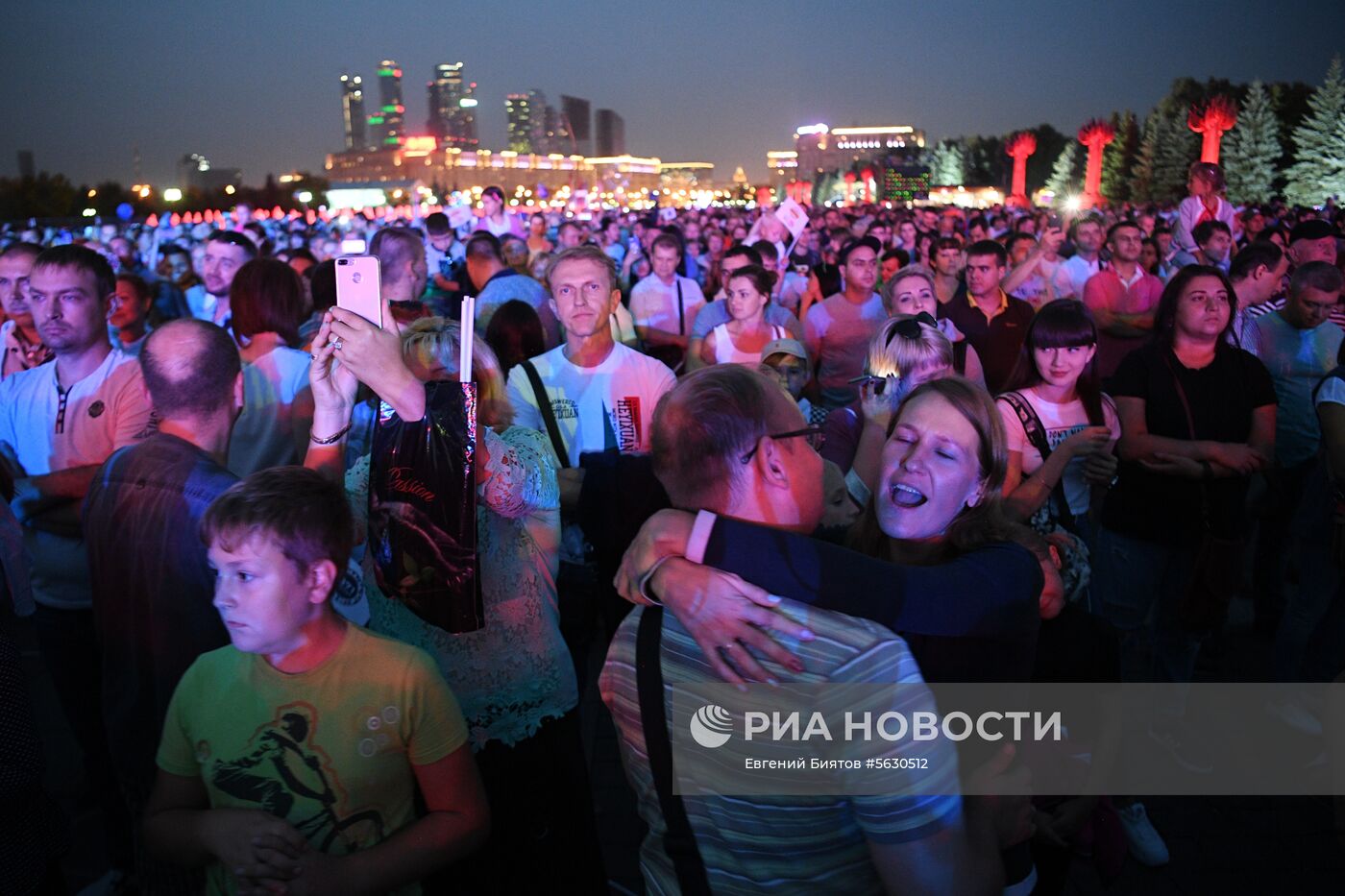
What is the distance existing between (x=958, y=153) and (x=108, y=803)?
120 meters

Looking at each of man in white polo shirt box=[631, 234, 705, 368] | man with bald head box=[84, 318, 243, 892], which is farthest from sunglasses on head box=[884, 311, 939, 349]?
man in white polo shirt box=[631, 234, 705, 368]

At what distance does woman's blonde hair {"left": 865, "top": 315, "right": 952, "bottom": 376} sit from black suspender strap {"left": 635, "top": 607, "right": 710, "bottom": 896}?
2.20 meters

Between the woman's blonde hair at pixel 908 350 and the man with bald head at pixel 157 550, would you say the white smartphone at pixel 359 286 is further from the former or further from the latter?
the woman's blonde hair at pixel 908 350

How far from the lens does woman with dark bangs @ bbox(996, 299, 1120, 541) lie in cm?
341

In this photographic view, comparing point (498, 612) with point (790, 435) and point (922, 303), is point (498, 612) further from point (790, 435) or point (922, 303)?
point (922, 303)

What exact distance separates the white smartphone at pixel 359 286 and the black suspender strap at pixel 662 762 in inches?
40.9

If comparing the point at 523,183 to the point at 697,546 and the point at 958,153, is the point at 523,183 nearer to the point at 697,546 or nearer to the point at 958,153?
the point at 958,153

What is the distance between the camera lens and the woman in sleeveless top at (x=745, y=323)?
5547 mm

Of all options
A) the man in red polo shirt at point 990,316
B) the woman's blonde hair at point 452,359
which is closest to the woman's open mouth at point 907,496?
the woman's blonde hair at point 452,359

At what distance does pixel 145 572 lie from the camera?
2447mm

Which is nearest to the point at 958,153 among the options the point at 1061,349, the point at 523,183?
the point at 523,183

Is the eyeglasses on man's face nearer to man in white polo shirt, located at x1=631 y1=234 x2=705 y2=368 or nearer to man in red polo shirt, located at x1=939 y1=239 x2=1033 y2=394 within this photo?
man in red polo shirt, located at x1=939 y1=239 x2=1033 y2=394

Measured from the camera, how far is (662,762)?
1.59 meters

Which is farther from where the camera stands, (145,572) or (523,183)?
(523,183)
